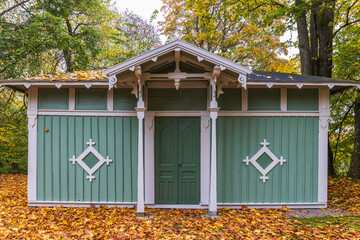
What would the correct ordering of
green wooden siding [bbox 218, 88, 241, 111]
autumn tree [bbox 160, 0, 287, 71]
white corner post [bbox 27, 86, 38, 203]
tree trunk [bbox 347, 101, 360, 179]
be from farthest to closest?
autumn tree [bbox 160, 0, 287, 71]
tree trunk [bbox 347, 101, 360, 179]
green wooden siding [bbox 218, 88, 241, 111]
white corner post [bbox 27, 86, 38, 203]

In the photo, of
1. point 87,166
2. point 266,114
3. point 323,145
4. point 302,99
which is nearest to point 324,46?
point 302,99

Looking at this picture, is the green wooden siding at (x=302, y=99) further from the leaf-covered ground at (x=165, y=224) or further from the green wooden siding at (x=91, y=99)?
the green wooden siding at (x=91, y=99)

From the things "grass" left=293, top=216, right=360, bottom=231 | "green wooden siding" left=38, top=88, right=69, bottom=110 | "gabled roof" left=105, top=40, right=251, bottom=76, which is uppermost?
"gabled roof" left=105, top=40, right=251, bottom=76

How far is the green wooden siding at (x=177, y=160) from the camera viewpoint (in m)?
5.32

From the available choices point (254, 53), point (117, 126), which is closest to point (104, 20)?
point (254, 53)

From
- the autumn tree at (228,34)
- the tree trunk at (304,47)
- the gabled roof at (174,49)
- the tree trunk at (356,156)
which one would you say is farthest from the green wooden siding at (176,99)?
the tree trunk at (356,156)

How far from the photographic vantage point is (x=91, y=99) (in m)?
5.27

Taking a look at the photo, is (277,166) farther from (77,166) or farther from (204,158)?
(77,166)

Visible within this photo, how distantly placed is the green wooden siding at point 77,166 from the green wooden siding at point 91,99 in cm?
29

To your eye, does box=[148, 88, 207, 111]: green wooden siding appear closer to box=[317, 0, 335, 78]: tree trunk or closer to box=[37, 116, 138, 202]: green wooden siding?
box=[37, 116, 138, 202]: green wooden siding

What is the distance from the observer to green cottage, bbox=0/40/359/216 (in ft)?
17.1

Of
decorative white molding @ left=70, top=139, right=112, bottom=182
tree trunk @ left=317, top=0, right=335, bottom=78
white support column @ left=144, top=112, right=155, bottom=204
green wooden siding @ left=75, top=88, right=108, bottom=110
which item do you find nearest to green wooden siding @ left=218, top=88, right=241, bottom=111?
white support column @ left=144, top=112, right=155, bottom=204

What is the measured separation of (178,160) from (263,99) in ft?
8.53

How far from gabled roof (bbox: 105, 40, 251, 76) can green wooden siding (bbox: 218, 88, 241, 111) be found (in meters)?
1.05
